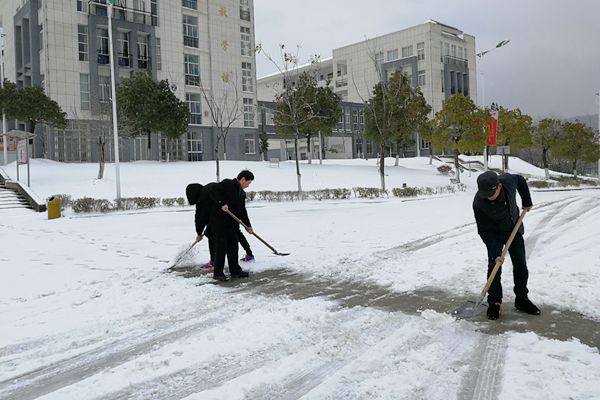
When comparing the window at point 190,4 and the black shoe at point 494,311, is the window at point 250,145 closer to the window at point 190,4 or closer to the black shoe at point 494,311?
the window at point 190,4

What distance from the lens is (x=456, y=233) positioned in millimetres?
10672

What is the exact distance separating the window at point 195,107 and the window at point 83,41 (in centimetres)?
864

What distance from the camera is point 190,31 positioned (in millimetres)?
41844

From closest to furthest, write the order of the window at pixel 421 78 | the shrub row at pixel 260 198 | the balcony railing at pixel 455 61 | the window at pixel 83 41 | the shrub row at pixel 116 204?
the shrub row at pixel 116 204
the shrub row at pixel 260 198
the window at pixel 83 41
the window at pixel 421 78
the balcony railing at pixel 455 61

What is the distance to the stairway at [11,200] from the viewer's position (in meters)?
18.9

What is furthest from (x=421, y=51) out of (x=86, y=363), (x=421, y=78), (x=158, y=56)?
(x=86, y=363)

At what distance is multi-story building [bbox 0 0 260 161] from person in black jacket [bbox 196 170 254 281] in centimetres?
2301

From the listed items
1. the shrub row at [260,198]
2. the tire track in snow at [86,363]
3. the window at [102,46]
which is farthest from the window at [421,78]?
the tire track in snow at [86,363]

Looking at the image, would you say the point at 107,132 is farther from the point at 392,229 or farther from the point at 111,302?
the point at 111,302

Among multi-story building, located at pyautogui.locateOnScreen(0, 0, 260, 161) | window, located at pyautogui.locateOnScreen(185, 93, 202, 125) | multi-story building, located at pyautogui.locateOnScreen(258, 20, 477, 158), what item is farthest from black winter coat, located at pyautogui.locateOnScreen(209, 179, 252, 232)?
A: multi-story building, located at pyautogui.locateOnScreen(258, 20, 477, 158)

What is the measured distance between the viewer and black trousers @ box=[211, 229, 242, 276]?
661 cm

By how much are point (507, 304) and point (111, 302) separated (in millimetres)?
4379

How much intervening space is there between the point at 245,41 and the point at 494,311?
4470 centimetres

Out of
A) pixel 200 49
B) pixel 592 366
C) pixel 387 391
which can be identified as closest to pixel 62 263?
pixel 387 391
